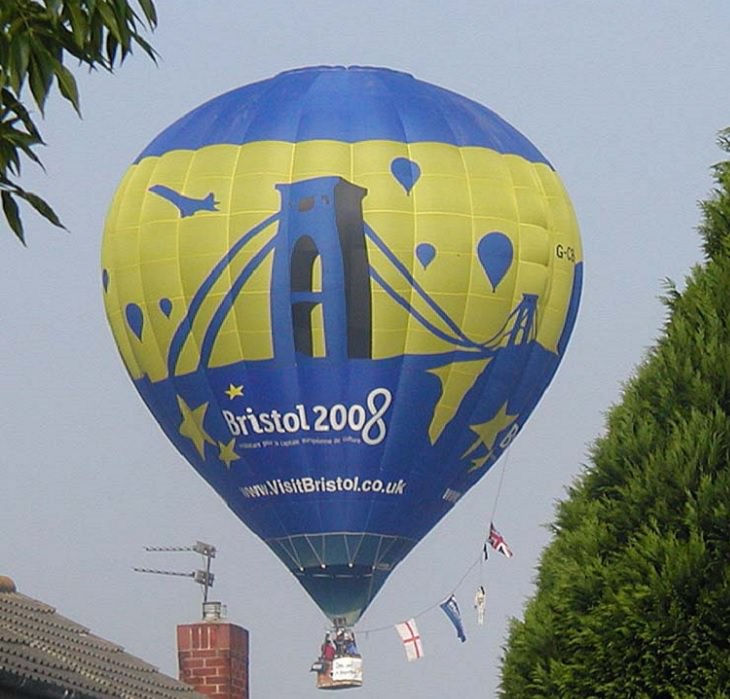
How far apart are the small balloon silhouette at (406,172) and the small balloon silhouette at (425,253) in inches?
30.0

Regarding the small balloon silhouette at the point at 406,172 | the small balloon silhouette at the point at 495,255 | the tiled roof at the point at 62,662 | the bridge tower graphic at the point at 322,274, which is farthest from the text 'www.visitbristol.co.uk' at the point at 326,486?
the tiled roof at the point at 62,662

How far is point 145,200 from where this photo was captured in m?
29.9

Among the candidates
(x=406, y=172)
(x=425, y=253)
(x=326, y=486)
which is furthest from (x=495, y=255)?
(x=326, y=486)

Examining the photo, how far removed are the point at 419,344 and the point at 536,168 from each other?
11.4ft

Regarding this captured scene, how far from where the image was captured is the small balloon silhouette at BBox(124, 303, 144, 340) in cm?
2955

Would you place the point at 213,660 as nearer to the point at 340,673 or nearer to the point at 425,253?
the point at 425,253

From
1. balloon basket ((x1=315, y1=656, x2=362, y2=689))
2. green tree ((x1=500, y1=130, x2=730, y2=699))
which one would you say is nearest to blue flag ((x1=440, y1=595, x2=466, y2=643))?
balloon basket ((x1=315, y1=656, x2=362, y2=689))

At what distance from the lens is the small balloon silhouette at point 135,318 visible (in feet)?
96.9

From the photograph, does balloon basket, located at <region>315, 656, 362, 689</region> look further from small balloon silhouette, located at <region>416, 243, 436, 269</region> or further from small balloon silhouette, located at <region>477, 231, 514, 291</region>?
small balloon silhouette, located at <region>416, 243, 436, 269</region>

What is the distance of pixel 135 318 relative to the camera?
29.8 meters

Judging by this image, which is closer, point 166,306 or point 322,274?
point 322,274

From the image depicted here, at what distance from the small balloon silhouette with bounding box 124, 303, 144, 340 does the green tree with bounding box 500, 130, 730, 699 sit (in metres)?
21.5

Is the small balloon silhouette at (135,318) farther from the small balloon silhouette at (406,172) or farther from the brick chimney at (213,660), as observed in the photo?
the brick chimney at (213,660)

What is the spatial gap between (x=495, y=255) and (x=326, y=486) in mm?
3541
